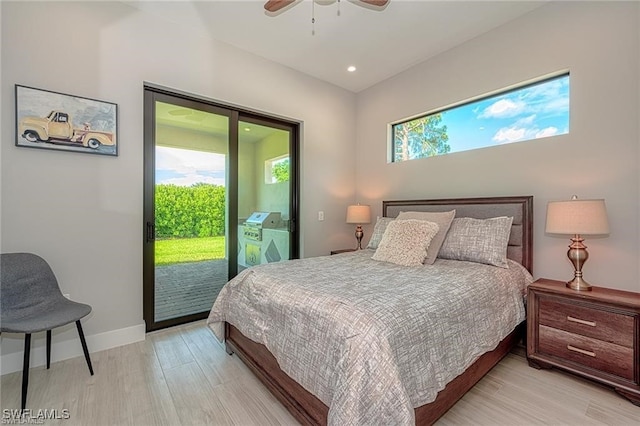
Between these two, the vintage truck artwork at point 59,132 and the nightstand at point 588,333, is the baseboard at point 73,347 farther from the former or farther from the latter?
the nightstand at point 588,333

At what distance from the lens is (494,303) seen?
6.21 ft

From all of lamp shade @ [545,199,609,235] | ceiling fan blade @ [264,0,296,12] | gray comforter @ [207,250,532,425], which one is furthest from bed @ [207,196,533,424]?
→ ceiling fan blade @ [264,0,296,12]

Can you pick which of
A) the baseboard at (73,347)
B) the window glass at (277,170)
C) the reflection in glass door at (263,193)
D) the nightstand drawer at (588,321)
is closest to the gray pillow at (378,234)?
the reflection in glass door at (263,193)

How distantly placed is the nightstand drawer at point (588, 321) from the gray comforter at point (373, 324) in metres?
0.18

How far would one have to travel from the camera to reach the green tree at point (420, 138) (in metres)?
3.36

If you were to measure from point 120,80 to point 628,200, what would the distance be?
13.7ft

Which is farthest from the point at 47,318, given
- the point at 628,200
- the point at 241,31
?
the point at 628,200

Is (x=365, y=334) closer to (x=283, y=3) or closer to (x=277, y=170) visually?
(x=283, y=3)

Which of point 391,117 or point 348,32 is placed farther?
point 391,117

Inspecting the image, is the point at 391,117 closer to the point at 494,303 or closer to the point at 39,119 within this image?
the point at 494,303

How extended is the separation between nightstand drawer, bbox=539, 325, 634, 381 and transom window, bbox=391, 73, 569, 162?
5.41 ft

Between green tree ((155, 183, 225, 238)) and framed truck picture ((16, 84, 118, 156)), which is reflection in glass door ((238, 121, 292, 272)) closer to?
green tree ((155, 183, 225, 238))

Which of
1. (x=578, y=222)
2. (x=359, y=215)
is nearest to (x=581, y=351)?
(x=578, y=222)

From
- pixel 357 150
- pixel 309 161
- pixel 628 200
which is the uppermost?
pixel 357 150
